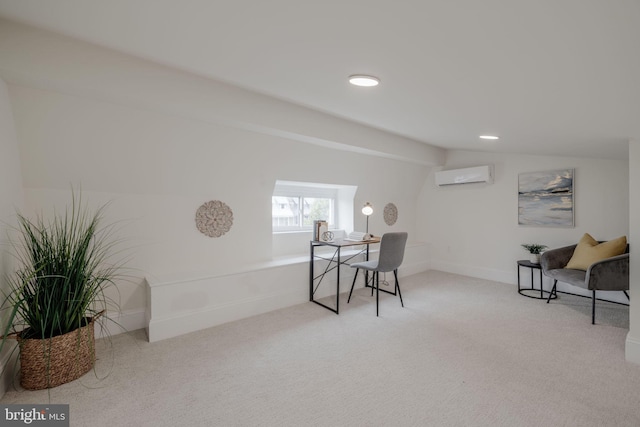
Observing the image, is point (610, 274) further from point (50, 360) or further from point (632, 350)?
point (50, 360)

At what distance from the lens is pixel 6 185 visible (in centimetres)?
197

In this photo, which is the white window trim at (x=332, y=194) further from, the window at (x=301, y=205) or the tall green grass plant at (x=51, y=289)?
the tall green grass plant at (x=51, y=289)

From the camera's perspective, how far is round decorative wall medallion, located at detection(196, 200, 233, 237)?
10.4ft

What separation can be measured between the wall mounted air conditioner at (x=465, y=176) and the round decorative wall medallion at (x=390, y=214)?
0.83 meters

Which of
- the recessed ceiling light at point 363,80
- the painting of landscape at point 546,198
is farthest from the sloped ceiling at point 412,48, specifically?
the painting of landscape at point 546,198

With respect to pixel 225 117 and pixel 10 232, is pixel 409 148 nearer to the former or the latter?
pixel 225 117

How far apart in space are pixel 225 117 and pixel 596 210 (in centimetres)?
434

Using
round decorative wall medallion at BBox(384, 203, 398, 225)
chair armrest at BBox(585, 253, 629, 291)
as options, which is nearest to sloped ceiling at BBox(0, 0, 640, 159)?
chair armrest at BBox(585, 253, 629, 291)

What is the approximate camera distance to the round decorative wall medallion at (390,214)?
5.03 m

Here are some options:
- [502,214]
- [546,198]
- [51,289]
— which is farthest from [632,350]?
[51,289]

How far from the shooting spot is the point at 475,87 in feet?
5.40

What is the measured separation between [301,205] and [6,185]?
295cm

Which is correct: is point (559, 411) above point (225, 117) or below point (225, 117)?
below

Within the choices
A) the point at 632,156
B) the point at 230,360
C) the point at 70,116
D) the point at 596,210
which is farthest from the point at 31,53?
the point at 596,210
